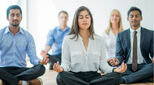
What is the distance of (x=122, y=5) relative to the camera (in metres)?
5.75

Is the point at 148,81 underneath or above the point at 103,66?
underneath

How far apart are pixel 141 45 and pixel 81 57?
118 centimetres

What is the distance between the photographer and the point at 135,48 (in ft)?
11.8

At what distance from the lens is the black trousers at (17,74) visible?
2826 mm

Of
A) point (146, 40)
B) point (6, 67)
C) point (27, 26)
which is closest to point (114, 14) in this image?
point (146, 40)

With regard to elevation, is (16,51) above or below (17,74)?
above

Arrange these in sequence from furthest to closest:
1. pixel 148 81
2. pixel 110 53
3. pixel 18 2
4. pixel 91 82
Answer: pixel 18 2 < pixel 110 53 < pixel 148 81 < pixel 91 82

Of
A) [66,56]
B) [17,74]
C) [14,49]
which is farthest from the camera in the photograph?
[14,49]

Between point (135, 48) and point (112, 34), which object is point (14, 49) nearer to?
point (135, 48)

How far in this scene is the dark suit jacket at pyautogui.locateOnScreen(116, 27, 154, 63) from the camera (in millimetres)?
3584

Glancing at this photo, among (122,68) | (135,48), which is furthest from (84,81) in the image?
(135,48)

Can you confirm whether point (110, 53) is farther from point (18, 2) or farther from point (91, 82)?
point (18, 2)

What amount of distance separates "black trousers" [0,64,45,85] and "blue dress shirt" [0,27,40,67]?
0.10 metres

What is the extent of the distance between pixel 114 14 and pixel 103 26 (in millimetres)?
1398
